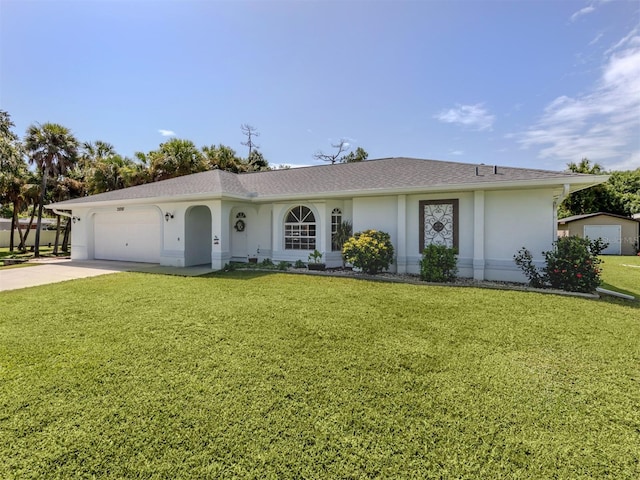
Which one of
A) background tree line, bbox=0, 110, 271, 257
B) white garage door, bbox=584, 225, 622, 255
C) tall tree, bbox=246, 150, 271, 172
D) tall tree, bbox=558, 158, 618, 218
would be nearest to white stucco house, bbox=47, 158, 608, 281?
background tree line, bbox=0, 110, 271, 257

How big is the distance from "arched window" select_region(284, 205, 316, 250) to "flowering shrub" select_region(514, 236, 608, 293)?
26.7 feet

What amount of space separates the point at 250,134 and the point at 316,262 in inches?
1166

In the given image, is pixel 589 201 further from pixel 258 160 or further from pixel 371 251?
pixel 258 160

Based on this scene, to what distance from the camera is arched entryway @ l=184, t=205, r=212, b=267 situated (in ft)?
44.7

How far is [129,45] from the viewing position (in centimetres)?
1017

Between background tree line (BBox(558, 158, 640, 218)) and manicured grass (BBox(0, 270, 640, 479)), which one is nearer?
manicured grass (BBox(0, 270, 640, 479))

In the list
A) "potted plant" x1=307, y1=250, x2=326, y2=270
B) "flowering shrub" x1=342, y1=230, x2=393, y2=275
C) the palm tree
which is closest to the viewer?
"flowering shrub" x1=342, y1=230, x2=393, y2=275

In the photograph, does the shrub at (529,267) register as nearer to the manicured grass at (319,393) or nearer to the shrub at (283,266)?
the manicured grass at (319,393)

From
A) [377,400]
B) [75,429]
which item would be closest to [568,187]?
[377,400]

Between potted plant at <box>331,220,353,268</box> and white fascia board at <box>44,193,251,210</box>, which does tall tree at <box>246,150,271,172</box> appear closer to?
white fascia board at <box>44,193,251,210</box>

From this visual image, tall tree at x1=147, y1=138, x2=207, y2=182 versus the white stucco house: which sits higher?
tall tree at x1=147, y1=138, x2=207, y2=182

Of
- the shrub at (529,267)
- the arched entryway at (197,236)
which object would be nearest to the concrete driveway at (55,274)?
the arched entryway at (197,236)

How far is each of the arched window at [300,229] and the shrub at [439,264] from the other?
5023 mm

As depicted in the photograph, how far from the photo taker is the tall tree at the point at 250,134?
36344mm
